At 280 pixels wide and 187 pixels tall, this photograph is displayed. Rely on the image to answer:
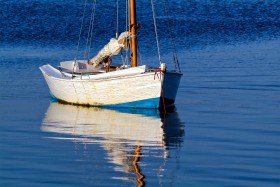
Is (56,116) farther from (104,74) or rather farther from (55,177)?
(55,177)

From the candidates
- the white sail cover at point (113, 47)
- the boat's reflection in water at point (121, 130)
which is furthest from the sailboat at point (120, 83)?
the boat's reflection in water at point (121, 130)

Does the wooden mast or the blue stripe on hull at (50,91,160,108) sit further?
the wooden mast

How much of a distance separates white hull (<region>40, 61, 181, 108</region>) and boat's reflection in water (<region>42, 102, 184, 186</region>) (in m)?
0.28

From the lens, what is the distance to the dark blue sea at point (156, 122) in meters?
18.1

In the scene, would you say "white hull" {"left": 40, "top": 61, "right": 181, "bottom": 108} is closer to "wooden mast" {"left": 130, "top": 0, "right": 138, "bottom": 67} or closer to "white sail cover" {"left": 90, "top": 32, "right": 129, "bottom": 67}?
"wooden mast" {"left": 130, "top": 0, "right": 138, "bottom": 67}

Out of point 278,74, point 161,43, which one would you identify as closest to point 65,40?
point 161,43

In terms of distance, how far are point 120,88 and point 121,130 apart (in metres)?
3.80

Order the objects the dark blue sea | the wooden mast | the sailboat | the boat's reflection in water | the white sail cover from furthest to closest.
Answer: the white sail cover → the wooden mast → the sailboat → the boat's reflection in water → the dark blue sea

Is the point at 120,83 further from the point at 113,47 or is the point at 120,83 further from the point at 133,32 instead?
the point at 113,47

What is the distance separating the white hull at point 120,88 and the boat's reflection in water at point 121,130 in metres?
0.28

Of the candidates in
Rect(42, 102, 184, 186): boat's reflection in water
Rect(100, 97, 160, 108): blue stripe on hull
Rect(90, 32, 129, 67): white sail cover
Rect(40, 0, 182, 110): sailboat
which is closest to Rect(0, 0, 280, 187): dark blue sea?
Rect(42, 102, 184, 186): boat's reflection in water

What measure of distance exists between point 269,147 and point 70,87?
977cm

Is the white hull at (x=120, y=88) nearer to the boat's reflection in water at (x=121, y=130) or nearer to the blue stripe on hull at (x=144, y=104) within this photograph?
the blue stripe on hull at (x=144, y=104)

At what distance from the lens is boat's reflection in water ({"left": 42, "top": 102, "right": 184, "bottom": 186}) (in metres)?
20.0
